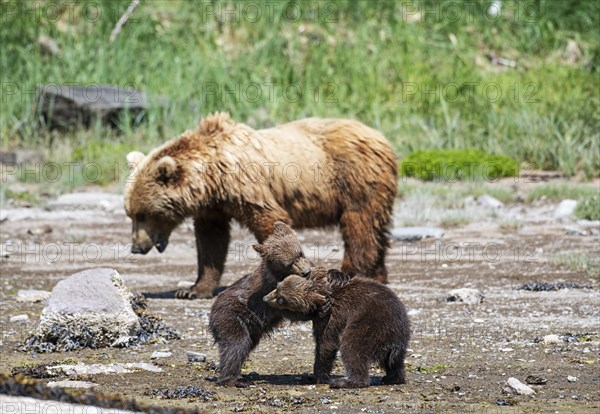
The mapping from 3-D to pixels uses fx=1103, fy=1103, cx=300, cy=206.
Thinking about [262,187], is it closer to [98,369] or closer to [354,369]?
[98,369]

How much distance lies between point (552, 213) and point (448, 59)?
7.23 m

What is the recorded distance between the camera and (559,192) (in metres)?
15.3

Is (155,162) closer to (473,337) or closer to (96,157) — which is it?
(473,337)

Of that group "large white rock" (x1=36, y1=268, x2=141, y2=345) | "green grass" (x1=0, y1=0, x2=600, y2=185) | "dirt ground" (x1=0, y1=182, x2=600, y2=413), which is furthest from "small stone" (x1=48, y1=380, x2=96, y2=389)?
"green grass" (x1=0, y1=0, x2=600, y2=185)

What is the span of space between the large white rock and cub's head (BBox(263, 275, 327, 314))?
6.11 ft

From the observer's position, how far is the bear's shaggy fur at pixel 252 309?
653 cm

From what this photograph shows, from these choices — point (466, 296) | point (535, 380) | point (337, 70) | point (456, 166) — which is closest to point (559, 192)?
point (456, 166)

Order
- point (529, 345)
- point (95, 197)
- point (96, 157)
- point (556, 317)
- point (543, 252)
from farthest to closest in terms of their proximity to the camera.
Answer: point (96, 157) < point (95, 197) < point (543, 252) < point (556, 317) < point (529, 345)

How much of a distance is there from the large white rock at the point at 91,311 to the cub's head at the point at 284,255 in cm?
167

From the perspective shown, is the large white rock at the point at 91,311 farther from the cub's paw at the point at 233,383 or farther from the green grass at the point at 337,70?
the green grass at the point at 337,70

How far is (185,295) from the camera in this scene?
1030 cm

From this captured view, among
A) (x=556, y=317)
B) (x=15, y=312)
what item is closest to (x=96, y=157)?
(x=15, y=312)

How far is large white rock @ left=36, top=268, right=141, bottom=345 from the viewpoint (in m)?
7.77

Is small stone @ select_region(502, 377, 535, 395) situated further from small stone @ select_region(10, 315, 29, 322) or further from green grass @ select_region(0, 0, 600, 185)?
green grass @ select_region(0, 0, 600, 185)
